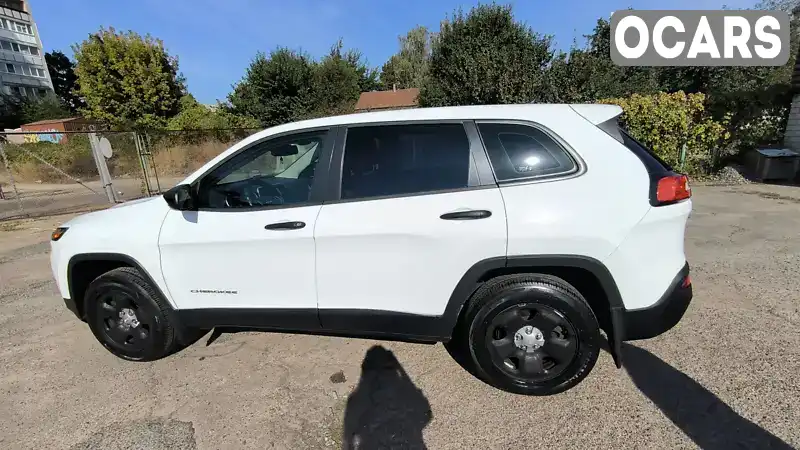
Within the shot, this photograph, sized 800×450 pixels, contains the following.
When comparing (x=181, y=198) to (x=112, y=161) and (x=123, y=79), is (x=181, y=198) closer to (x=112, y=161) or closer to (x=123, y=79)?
(x=112, y=161)

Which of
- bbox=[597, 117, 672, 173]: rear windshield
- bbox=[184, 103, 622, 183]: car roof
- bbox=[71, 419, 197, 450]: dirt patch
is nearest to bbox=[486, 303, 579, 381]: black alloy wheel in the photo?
bbox=[597, 117, 672, 173]: rear windshield

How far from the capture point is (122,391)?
2607mm

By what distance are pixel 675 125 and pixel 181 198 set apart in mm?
10979

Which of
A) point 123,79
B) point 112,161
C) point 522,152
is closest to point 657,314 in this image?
point 522,152

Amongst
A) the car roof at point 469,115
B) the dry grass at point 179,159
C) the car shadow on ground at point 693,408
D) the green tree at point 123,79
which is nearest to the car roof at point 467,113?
the car roof at point 469,115

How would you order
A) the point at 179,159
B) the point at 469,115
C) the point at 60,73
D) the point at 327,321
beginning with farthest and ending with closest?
1. the point at 60,73
2. the point at 179,159
3. the point at 327,321
4. the point at 469,115

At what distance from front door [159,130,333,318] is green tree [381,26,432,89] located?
40279 mm

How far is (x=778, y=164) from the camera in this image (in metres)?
9.38

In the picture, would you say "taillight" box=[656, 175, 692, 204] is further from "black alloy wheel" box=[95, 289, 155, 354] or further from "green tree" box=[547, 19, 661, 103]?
"green tree" box=[547, 19, 661, 103]

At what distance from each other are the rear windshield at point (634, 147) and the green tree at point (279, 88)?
1880 cm

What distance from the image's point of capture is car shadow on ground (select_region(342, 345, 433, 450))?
2.10 meters

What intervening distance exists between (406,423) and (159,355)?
198 cm

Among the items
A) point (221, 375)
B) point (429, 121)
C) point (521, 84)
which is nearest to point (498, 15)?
point (521, 84)

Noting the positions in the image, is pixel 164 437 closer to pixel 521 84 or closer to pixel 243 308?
pixel 243 308
